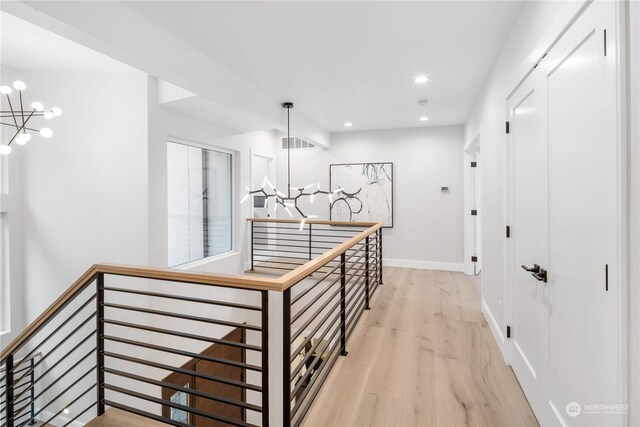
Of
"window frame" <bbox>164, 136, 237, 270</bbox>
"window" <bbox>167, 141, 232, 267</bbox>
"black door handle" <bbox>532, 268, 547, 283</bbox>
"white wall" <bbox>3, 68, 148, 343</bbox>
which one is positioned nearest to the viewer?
"black door handle" <bbox>532, 268, 547, 283</bbox>

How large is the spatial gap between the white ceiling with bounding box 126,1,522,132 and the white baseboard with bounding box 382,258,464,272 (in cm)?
284

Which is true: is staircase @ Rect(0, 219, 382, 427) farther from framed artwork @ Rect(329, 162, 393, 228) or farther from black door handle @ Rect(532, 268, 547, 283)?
black door handle @ Rect(532, 268, 547, 283)

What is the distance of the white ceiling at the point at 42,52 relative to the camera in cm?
260

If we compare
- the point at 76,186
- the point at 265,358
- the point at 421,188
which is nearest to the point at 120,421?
the point at 265,358

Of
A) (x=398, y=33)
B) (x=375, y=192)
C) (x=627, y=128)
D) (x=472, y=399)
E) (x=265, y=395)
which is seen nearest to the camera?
(x=627, y=128)

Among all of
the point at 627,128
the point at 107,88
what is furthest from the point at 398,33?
the point at 107,88

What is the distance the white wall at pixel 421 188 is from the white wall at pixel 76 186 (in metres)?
3.85

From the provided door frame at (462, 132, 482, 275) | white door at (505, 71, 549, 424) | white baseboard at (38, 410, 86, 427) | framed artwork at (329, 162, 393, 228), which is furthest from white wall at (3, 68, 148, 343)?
door frame at (462, 132, 482, 275)

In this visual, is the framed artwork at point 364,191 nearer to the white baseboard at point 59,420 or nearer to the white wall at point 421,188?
the white wall at point 421,188

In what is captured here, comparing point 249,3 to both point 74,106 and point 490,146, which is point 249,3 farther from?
point 74,106

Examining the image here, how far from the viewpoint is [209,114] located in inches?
164

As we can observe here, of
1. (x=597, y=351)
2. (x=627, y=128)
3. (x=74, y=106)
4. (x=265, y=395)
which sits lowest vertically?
(x=265, y=395)

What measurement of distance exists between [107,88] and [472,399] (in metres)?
4.47

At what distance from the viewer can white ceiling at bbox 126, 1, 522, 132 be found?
2.17 metres
